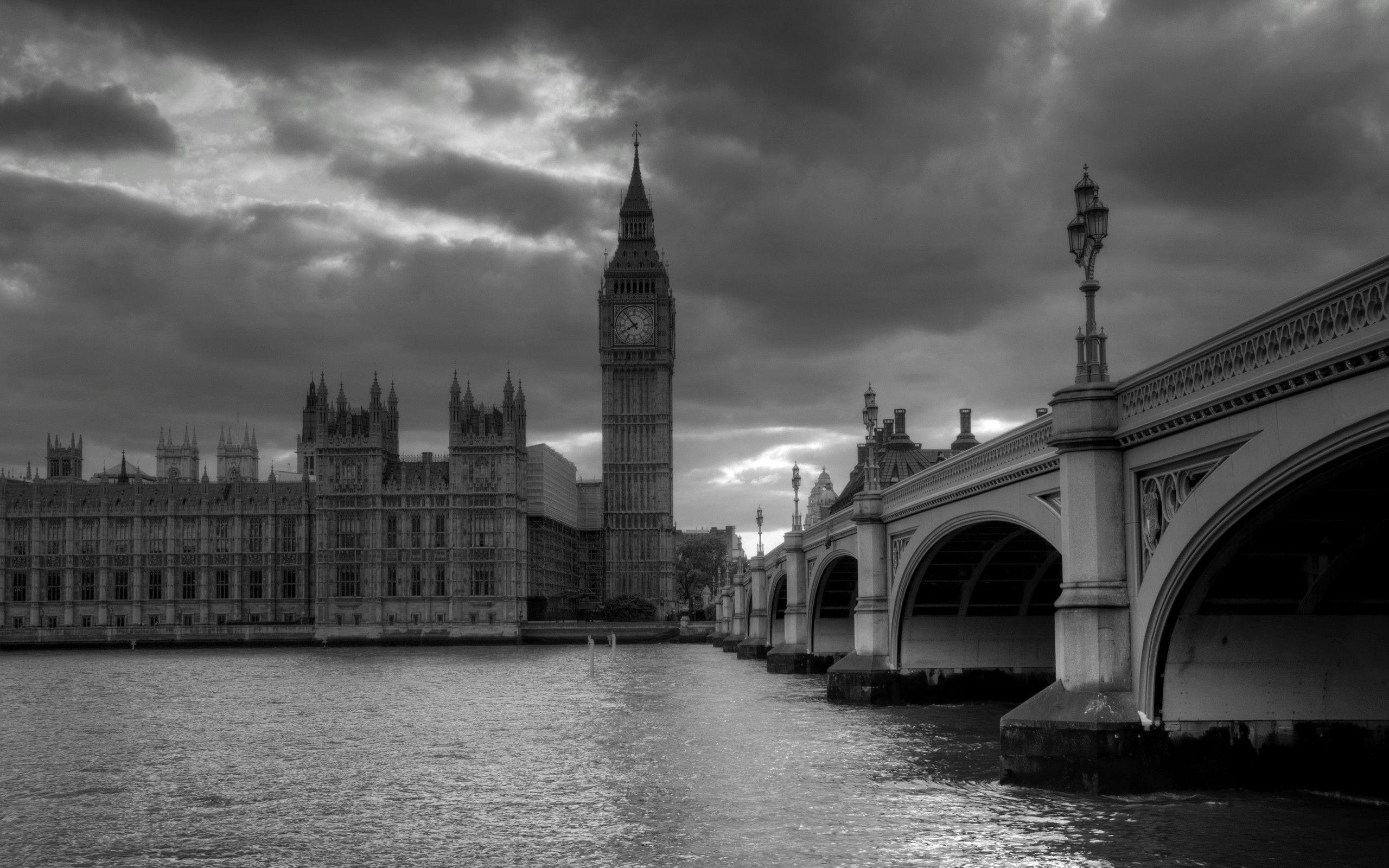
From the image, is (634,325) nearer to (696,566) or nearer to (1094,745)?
(696,566)

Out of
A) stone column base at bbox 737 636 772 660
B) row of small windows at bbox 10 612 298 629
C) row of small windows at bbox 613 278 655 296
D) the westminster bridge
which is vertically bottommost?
row of small windows at bbox 10 612 298 629

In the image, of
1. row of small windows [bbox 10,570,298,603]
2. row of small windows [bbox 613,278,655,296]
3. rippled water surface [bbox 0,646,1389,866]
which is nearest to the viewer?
rippled water surface [bbox 0,646,1389,866]

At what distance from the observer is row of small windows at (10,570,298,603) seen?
137 meters

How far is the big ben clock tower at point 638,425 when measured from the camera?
6220 inches

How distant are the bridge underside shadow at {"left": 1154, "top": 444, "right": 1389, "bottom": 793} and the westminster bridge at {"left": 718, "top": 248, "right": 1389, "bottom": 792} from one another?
25 millimetres

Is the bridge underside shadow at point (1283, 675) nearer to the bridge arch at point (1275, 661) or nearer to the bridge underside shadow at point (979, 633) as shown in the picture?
the bridge arch at point (1275, 661)

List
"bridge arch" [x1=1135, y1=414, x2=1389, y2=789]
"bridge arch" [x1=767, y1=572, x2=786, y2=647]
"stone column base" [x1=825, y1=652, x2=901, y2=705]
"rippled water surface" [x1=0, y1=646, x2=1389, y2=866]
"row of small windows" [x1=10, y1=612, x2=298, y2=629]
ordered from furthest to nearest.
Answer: "row of small windows" [x1=10, y1=612, x2=298, y2=629] < "bridge arch" [x1=767, y1=572, x2=786, y2=647] < "stone column base" [x1=825, y1=652, x2=901, y2=705] < "bridge arch" [x1=1135, y1=414, x2=1389, y2=789] < "rippled water surface" [x1=0, y1=646, x2=1389, y2=866]

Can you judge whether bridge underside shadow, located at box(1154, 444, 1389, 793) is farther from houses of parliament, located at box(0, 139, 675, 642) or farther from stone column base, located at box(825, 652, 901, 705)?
houses of parliament, located at box(0, 139, 675, 642)

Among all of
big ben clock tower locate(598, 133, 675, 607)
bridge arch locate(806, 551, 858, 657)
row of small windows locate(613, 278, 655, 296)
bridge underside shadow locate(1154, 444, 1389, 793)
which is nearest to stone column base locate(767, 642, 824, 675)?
bridge arch locate(806, 551, 858, 657)

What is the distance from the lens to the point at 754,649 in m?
80.6

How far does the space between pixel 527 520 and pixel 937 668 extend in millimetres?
105520

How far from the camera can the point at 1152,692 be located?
20.3m

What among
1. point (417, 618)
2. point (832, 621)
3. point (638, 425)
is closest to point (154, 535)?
point (417, 618)

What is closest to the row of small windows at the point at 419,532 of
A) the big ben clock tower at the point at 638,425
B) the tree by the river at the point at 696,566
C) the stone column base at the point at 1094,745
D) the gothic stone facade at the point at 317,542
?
the gothic stone facade at the point at 317,542
